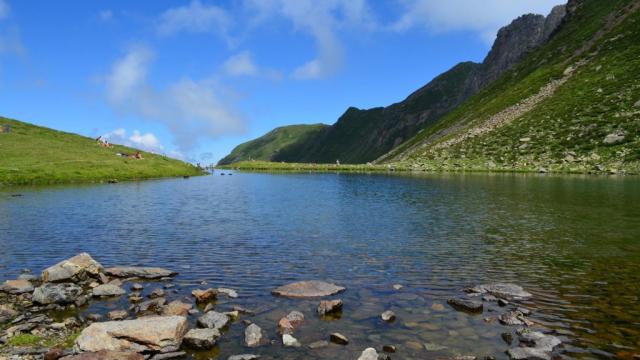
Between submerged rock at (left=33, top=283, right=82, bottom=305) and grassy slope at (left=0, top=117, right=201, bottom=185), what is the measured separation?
75612 mm

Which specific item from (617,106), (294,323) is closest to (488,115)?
(617,106)

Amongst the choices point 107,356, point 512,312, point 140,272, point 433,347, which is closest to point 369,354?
point 433,347

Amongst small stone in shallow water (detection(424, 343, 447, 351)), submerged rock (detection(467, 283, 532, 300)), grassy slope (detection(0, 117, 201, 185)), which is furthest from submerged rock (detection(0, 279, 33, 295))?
grassy slope (detection(0, 117, 201, 185))

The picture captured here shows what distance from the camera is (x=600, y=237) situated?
33.8 meters

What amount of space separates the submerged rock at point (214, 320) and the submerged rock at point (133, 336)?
1165 millimetres

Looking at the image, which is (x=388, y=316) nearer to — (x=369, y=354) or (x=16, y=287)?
(x=369, y=354)

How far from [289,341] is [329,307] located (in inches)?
133

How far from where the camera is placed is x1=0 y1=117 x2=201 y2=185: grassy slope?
300 ft

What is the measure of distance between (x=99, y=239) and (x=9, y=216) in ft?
53.1

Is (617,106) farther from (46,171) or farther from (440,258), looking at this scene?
(46,171)

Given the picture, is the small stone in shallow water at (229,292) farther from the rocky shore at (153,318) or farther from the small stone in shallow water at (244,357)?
the small stone in shallow water at (244,357)

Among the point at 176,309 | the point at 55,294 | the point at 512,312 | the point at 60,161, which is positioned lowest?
the point at 176,309

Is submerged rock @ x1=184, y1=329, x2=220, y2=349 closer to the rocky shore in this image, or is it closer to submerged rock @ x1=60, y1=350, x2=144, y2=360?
the rocky shore

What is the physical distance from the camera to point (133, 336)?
16.2m
